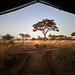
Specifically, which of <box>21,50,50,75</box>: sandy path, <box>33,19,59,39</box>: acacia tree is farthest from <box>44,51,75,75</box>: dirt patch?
<box>33,19,59,39</box>: acacia tree

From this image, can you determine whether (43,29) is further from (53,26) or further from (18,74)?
(18,74)

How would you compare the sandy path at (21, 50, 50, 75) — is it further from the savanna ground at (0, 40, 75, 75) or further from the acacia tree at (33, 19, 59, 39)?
the acacia tree at (33, 19, 59, 39)

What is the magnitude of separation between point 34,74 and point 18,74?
639mm

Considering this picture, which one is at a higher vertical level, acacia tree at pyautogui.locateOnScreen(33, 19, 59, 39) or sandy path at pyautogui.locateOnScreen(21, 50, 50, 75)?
acacia tree at pyautogui.locateOnScreen(33, 19, 59, 39)

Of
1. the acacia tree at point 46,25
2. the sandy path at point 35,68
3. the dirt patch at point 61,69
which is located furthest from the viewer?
the acacia tree at point 46,25

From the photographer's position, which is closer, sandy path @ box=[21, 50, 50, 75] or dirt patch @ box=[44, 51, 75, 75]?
dirt patch @ box=[44, 51, 75, 75]

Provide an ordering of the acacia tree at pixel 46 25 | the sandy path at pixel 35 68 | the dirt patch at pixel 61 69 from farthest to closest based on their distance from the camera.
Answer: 1. the acacia tree at pixel 46 25
2. the sandy path at pixel 35 68
3. the dirt patch at pixel 61 69

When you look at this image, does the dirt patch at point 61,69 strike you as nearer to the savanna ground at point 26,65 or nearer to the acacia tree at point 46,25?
the savanna ground at point 26,65

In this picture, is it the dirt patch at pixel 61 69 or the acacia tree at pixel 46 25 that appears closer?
Answer: the dirt patch at pixel 61 69

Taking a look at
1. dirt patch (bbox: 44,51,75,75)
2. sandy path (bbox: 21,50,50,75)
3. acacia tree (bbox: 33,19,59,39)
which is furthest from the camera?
acacia tree (bbox: 33,19,59,39)

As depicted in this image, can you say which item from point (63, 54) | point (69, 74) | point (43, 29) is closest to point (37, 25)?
point (43, 29)

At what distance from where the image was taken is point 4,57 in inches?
141

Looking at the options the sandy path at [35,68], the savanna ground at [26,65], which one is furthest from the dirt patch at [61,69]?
the sandy path at [35,68]

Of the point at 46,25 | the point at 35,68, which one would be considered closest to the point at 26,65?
the point at 35,68
